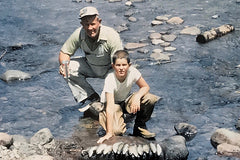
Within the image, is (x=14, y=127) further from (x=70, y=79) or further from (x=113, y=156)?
(x=113, y=156)

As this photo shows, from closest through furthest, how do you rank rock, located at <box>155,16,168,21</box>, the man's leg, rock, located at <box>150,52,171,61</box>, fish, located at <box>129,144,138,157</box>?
fish, located at <box>129,144,138,157</box> < the man's leg < rock, located at <box>150,52,171,61</box> < rock, located at <box>155,16,168,21</box>

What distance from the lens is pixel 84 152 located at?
15.5 ft

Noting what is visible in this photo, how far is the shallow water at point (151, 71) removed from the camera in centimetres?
576

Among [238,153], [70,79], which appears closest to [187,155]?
[238,153]

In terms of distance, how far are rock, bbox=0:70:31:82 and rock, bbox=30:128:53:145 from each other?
230 centimetres

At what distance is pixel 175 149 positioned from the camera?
4707mm

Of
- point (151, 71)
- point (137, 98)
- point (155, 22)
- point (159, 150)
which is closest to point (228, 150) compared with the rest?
point (159, 150)

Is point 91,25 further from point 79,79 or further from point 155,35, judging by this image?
point 155,35

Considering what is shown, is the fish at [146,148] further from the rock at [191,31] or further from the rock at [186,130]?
the rock at [191,31]

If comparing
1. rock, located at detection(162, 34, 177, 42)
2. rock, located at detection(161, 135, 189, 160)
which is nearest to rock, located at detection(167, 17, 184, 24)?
rock, located at detection(162, 34, 177, 42)

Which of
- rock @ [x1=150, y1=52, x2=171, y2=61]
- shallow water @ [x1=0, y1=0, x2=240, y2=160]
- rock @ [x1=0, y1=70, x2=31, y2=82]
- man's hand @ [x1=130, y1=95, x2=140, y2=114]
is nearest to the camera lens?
man's hand @ [x1=130, y1=95, x2=140, y2=114]

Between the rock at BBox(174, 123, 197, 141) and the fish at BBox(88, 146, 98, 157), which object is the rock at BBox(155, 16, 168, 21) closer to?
the rock at BBox(174, 123, 197, 141)

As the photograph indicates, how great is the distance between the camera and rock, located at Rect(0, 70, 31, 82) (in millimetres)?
7242

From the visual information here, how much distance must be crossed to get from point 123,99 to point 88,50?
0.93m
